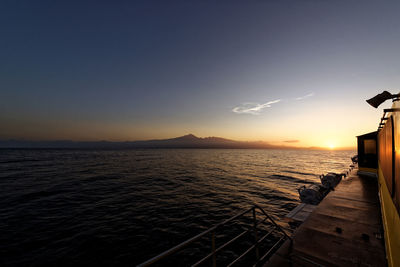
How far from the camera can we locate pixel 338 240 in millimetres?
5391

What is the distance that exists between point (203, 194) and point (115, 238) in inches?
388

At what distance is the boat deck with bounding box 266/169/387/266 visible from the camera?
4418mm

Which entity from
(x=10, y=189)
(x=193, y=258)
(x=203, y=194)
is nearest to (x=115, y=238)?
(x=193, y=258)

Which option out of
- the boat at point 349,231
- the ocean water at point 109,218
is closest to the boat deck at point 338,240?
the boat at point 349,231

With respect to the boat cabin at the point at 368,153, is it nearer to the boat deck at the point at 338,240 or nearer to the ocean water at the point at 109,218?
the ocean water at the point at 109,218

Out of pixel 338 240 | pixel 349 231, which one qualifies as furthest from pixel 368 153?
pixel 338 240

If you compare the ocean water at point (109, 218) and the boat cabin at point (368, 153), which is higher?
the boat cabin at point (368, 153)

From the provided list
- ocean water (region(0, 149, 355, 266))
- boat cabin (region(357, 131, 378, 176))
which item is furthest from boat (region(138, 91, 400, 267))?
boat cabin (region(357, 131, 378, 176))

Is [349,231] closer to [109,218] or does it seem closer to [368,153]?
[109,218]

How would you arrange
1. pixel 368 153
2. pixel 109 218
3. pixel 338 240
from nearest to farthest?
pixel 338 240, pixel 109 218, pixel 368 153

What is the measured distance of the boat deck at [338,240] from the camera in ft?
Answer: 14.5

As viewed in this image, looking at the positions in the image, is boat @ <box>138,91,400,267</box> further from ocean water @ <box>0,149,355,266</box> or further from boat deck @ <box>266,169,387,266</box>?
ocean water @ <box>0,149,355,266</box>

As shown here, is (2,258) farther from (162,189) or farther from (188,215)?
(162,189)

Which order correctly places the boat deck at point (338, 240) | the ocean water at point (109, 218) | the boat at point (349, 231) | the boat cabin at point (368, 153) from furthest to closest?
1. the boat cabin at point (368, 153)
2. the ocean water at point (109, 218)
3. the boat deck at point (338, 240)
4. the boat at point (349, 231)
